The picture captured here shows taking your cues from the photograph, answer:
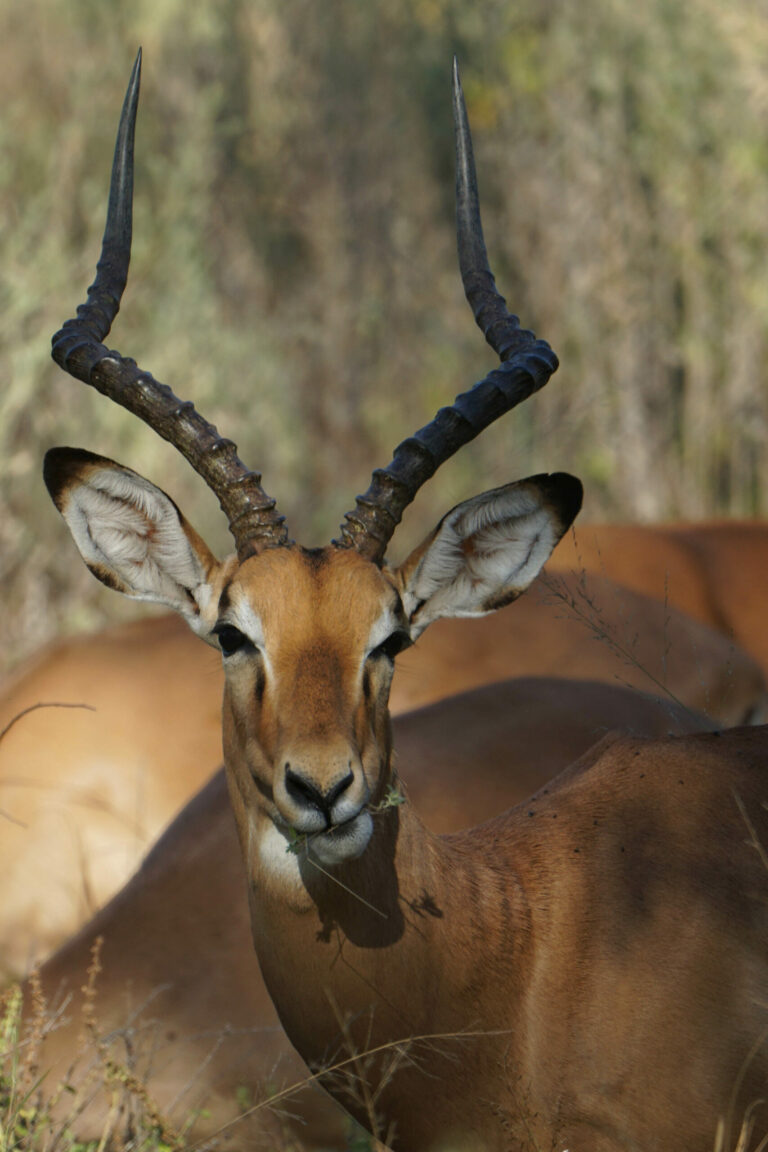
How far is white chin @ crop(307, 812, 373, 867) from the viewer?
10.3 ft

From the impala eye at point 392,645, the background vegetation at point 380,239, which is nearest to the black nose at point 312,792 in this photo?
the impala eye at point 392,645

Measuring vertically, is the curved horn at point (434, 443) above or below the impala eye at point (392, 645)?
above

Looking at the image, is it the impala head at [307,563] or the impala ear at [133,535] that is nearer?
the impala head at [307,563]

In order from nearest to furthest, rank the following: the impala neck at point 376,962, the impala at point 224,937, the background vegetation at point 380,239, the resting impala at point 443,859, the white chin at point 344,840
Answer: the white chin at point 344,840
the resting impala at point 443,859
the impala neck at point 376,962
the impala at point 224,937
the background vegetation at point 380,239

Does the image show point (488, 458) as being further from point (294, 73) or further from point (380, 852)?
point (380, 852)

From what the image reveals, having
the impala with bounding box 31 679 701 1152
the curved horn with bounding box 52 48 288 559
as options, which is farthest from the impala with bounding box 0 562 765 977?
the curved horn with bounding box 52 48 288 559

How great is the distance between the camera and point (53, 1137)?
374 centimetres

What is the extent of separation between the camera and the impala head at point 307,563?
10.5ft

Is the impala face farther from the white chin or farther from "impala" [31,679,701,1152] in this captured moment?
"impala" [31,679,701,1152]

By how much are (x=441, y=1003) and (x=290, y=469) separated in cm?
860

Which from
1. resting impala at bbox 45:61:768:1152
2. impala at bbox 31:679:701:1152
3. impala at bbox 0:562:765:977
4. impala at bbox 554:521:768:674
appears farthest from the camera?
impala at bbox 554:521:768:674

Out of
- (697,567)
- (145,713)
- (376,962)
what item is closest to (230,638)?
(376,962)

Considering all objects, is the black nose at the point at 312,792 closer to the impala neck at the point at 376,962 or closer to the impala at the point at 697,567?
the impala neck at the point at 376,962

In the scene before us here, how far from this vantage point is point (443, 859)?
3.60 metres
